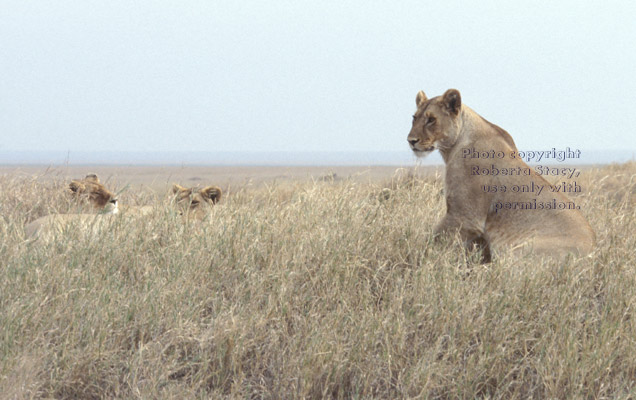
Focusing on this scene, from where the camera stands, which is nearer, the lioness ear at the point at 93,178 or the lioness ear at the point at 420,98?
the lioness ear at the point at 420,98

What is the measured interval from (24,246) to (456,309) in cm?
348

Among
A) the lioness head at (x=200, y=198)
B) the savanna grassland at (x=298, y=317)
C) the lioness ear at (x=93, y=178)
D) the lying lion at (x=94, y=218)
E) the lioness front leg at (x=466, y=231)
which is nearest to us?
the savanna grassland at (x=298, y=317)

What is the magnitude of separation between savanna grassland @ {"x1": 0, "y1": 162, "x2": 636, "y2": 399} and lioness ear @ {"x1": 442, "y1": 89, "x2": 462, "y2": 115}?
1.20m

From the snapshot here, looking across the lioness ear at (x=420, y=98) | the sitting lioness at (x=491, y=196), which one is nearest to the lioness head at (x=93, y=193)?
the lioness ear at (x=420, y=98)

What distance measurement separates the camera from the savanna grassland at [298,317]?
3.97 m

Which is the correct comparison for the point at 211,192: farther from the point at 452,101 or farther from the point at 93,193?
the point at 452,101

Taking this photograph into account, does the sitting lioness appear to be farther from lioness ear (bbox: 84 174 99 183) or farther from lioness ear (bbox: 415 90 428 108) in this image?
lioness ear (bbox: 84 174 99 183)

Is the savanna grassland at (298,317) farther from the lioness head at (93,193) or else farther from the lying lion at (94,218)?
the lioness head at (93,193)

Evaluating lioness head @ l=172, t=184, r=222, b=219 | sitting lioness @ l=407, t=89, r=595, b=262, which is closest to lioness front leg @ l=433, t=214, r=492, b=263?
sitting lioness @ l=407, t=89, r=595, b=262

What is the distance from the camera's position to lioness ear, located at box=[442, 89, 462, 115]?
19.3ft

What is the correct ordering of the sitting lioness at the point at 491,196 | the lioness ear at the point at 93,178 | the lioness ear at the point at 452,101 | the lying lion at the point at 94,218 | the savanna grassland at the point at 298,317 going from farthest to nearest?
1. the lioness ear at the point at 93,178
2. the lying lion at the point at 94,218
3. the lioness ear at the point at 452,101
4. the sitting lioness at the point at 491,196
5. the savanna grassland at the point at 298,317

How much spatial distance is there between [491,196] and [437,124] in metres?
0.81

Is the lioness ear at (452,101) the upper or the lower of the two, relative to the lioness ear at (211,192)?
upper

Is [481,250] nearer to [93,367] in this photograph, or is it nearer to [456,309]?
[456,309]
